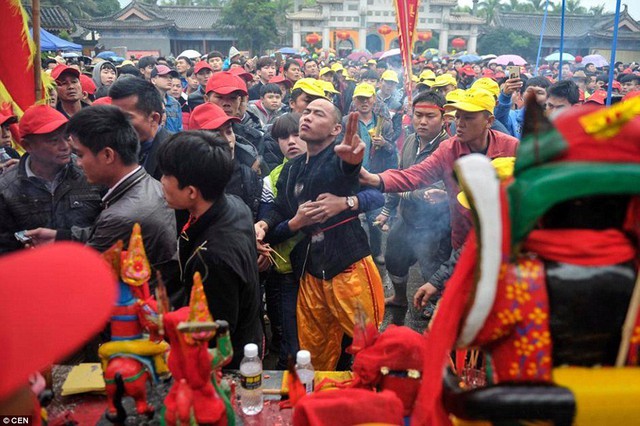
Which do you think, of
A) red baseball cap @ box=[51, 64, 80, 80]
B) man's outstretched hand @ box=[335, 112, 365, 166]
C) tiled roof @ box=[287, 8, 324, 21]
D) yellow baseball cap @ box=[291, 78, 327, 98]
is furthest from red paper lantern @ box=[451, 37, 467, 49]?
man's outstretched hand @ box=[335, 112, 365, 166]

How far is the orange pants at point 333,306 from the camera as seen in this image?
2.94 meters

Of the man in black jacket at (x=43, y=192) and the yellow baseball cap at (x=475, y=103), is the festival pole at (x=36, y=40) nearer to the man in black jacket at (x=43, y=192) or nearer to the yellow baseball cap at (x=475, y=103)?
the man in black jacket at (x=43, y=192)

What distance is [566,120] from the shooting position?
132 cm

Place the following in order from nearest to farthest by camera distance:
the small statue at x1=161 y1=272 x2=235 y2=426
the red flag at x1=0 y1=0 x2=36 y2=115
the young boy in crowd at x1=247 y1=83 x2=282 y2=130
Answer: the small statue at x1=161 y1=272 x2=235 y2=426 → the red flag at x1=0 y1=0 x2=36 y2=115 → the young boy in crowd at x1=247 y1=83 x2=282 y2=130

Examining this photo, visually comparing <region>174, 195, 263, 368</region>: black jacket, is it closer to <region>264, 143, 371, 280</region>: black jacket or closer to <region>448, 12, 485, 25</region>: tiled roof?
<region>264, 143, 371, 280</region>: black jacket

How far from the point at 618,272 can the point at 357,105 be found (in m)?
5.31

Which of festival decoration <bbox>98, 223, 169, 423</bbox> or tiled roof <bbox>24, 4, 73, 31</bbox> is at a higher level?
tiled roof <bbox>24, 4, 73, 31</bbox>

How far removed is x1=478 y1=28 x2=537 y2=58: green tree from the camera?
3378cm

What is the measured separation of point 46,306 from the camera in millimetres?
796

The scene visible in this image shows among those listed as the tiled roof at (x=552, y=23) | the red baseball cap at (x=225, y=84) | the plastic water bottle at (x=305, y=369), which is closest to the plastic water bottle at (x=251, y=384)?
the plastic water bottle at (x=305, y=369)

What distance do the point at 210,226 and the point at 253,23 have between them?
1283 inches

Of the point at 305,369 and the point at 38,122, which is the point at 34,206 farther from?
the point at 305,369

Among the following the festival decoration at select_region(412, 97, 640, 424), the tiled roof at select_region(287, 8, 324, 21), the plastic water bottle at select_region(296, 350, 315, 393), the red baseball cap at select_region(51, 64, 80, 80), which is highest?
the tiled roof at select_region(287, 8, 324, 21)

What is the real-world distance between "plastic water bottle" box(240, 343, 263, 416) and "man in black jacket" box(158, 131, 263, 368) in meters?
0.17
